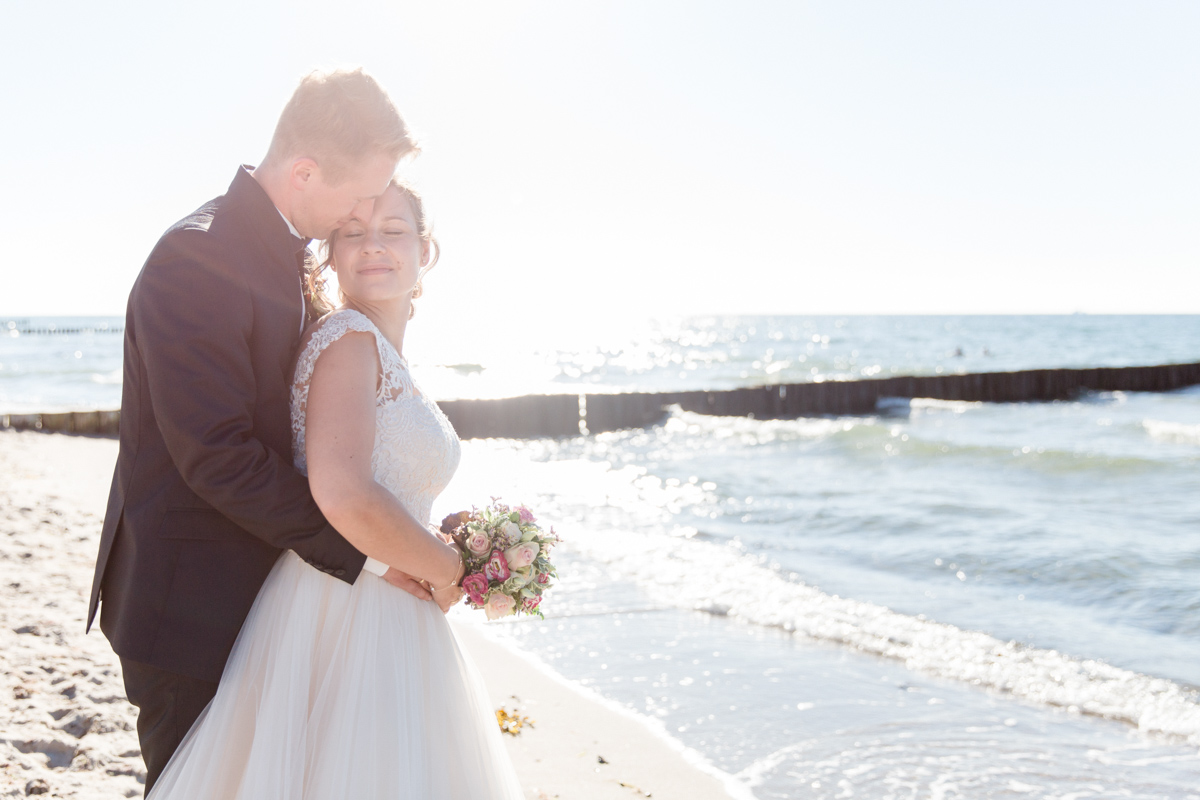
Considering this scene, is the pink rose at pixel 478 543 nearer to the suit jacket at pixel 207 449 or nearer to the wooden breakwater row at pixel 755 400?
the suit jacket at pixel 207 449

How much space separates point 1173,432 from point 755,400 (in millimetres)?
9687

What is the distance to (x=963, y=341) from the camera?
75000 millimetres

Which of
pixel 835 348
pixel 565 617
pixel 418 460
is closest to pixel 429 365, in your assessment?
pixel 835 348

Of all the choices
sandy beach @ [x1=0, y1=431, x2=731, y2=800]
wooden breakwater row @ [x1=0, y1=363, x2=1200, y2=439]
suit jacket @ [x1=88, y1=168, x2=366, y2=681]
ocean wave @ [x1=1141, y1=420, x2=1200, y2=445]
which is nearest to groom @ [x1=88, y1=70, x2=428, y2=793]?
suit jacket @ [x1=88, y1=168, x2=366, y2=681]

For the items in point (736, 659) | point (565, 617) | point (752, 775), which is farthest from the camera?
point (565, 617)

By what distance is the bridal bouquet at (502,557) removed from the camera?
6.93 ft

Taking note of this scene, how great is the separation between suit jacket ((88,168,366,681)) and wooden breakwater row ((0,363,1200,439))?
16442 millimetres

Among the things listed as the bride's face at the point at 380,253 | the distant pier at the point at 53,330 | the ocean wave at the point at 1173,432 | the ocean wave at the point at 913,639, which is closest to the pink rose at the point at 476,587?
the bride's face at the point at 380,253

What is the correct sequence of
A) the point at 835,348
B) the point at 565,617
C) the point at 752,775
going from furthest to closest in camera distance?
the point at 835,348, the point at 565,617, the point at 752,775

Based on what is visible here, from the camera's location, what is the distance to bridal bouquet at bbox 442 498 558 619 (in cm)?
211

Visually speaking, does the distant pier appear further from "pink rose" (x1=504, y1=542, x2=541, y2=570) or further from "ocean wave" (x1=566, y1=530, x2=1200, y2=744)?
"pink rose" (x1=504, y1=542, x2=541, y2=570)

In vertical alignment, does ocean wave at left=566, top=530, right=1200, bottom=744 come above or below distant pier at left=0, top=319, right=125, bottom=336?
below

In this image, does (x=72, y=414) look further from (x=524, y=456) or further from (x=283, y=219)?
(x=283, y=219)

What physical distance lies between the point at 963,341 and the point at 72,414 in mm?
71244
